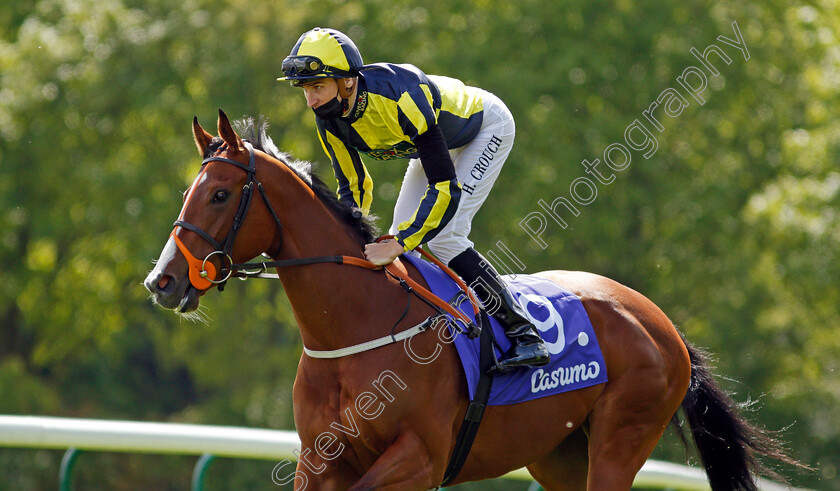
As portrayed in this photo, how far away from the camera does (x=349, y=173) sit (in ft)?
13.2

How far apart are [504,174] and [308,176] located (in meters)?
10.5

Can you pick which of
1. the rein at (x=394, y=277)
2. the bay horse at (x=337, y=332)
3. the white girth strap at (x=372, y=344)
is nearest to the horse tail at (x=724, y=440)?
the bay horse at (x=337, y=332)

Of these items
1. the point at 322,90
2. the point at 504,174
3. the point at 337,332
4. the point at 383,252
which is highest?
the point at 322,90

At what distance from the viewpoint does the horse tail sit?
4699mm

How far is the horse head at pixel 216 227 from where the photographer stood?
3252 millimetres

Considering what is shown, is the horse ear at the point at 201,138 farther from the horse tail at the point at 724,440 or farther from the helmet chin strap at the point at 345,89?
the horse tail at the point at 724,440

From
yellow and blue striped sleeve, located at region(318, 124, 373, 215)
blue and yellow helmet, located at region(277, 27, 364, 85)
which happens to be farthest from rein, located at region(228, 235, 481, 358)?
blue and yellow helmet, located at region(277, 27, 364, 85)

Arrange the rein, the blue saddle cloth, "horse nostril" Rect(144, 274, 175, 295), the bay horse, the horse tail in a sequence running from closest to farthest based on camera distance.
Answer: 1. "horse nostril" Rect(144, 274, 175, 295)
2. the bay horse
3. the rein
4. the blue saddle cloth
5. the horse tail

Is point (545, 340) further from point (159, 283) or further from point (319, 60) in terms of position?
point (159, 283)

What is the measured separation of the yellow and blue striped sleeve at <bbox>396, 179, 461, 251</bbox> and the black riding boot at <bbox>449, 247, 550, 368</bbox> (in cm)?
33

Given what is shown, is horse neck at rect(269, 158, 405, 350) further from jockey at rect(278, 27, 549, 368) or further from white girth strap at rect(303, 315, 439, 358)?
jockey at rect(278, 27, 549, 368)

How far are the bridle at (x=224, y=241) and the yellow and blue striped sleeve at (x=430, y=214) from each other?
1.51ft

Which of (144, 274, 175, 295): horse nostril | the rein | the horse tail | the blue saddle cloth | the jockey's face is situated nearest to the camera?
(144, 274, 175, 295): horse nostril

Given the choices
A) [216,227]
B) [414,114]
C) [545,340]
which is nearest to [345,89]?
[414,114]
